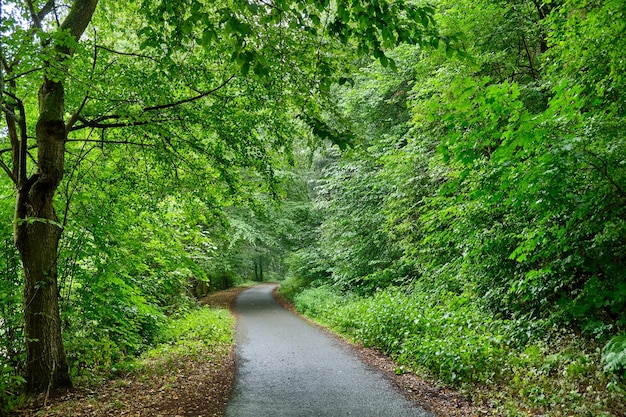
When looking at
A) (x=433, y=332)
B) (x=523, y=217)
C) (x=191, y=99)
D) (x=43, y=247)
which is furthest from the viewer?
(x=433, y=332)

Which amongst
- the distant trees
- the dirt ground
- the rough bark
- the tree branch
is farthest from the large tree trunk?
the distant trees

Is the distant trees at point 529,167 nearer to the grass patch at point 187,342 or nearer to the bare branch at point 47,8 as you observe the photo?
the bare branch at point 47,8

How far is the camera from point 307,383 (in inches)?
268

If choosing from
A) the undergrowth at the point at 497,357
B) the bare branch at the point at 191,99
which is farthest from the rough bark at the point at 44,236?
the undergrowth at the point at 497,357

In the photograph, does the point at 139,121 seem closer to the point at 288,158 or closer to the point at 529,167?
the point at 288,158

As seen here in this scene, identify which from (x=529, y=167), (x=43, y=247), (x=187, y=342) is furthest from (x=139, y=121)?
(x=187, y=342)

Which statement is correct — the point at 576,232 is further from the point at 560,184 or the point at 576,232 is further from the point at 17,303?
the point at 17,303

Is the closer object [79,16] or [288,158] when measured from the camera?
[79,16]

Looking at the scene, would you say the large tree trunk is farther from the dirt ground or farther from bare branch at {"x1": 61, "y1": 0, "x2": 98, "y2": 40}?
bare branch at {"x1": 61, "y1": 0, "x2": 98, "y2": 40}

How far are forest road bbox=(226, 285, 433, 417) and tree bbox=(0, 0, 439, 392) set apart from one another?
293 cm

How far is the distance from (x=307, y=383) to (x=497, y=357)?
3139 mm

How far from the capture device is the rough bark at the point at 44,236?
5445 mm

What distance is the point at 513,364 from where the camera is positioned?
18.5 feet

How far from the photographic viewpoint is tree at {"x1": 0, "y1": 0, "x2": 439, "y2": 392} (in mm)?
3965
